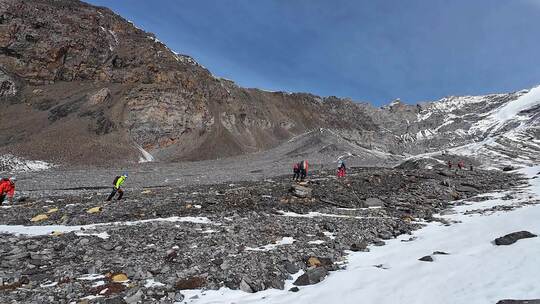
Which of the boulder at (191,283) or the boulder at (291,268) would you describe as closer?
the boulder at (191,283)

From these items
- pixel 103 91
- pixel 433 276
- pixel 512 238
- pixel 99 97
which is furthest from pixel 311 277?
pixel 103 91

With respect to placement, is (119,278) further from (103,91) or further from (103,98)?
(103,91)

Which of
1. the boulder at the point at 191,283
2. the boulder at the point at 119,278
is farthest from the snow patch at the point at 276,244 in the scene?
the boulder at the point at 119,278

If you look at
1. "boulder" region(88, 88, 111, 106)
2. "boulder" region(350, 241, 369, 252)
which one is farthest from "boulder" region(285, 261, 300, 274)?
"boulder" region(88, 88, 111, 106)

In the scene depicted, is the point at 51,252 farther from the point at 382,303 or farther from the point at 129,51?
the point at 129,51

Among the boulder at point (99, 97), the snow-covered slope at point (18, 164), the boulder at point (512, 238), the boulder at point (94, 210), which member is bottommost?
the boulder at point (94, 210)

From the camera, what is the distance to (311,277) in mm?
11078

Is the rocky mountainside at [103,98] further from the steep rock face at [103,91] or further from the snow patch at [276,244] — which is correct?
the snow patch at [276,244]

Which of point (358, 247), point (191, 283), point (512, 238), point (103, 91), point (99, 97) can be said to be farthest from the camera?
point (103, 91)

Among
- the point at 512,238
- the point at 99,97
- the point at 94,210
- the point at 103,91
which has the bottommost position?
the point at 94,210

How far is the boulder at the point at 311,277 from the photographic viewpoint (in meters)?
10.9

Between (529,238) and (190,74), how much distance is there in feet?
341

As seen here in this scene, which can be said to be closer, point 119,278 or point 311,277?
point 119,278

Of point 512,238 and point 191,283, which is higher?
point 512,238
